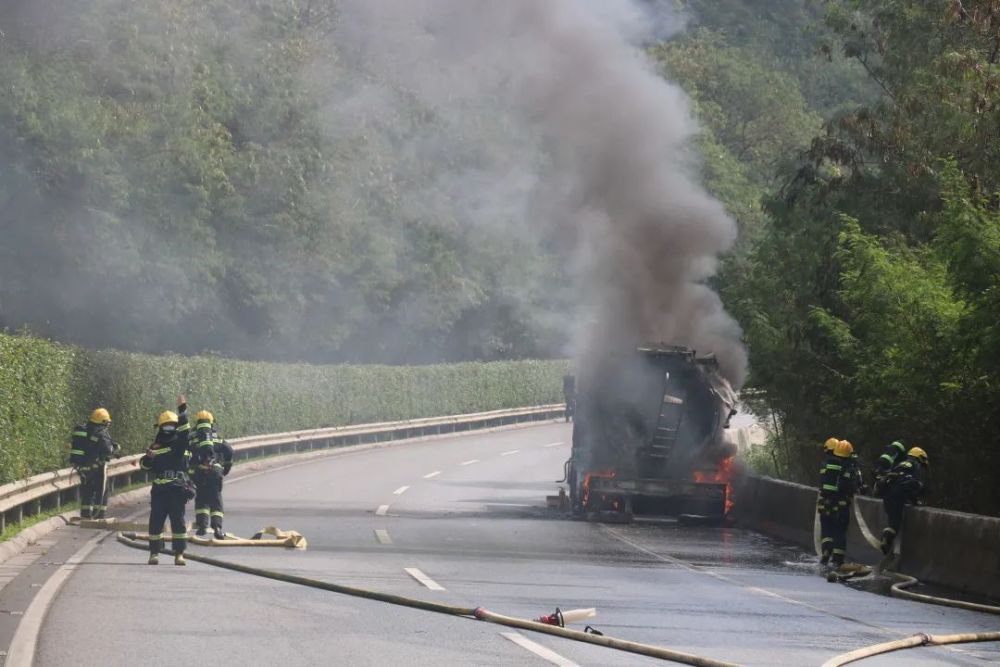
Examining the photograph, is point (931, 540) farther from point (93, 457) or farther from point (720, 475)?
point (93, 457)

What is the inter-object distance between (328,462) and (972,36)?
20.0 m

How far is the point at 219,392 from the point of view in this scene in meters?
40.2

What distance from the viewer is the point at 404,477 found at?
3762 cm

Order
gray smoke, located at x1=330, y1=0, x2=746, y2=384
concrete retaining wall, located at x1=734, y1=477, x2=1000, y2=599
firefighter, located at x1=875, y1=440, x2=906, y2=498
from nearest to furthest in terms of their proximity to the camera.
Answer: concrete retaining wall, located at x1=734, y1=477, x2=1000, y2=599, firefighter, located at x1=875, y1=440, x2=906, y2=498, gray smoke, located at x1=330, y1=0, x2=746, y2=384

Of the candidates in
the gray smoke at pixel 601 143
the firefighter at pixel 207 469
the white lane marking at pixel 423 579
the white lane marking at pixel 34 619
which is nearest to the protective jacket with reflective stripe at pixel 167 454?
the white lane marking at pixel 34 619

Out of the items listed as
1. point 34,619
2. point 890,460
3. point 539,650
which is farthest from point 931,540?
point 34,619

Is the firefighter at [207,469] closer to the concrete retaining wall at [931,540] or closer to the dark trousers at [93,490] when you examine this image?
the dark trousers at [93,490]

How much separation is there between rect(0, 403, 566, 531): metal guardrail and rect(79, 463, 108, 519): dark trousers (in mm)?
466

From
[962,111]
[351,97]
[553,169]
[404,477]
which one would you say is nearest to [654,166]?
[553,169]

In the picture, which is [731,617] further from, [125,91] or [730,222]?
[125,91]

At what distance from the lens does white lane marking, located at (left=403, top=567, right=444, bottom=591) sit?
16.1m

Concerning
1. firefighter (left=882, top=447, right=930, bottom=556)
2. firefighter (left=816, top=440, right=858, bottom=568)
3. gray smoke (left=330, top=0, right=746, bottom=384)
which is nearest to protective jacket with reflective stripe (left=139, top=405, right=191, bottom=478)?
firefighter (left=816, top=440, right=858, bottom=568)

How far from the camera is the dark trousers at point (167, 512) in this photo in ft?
58.2

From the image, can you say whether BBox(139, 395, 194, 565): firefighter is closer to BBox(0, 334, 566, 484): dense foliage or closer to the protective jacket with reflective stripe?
the protective jacket with reflective stripe
